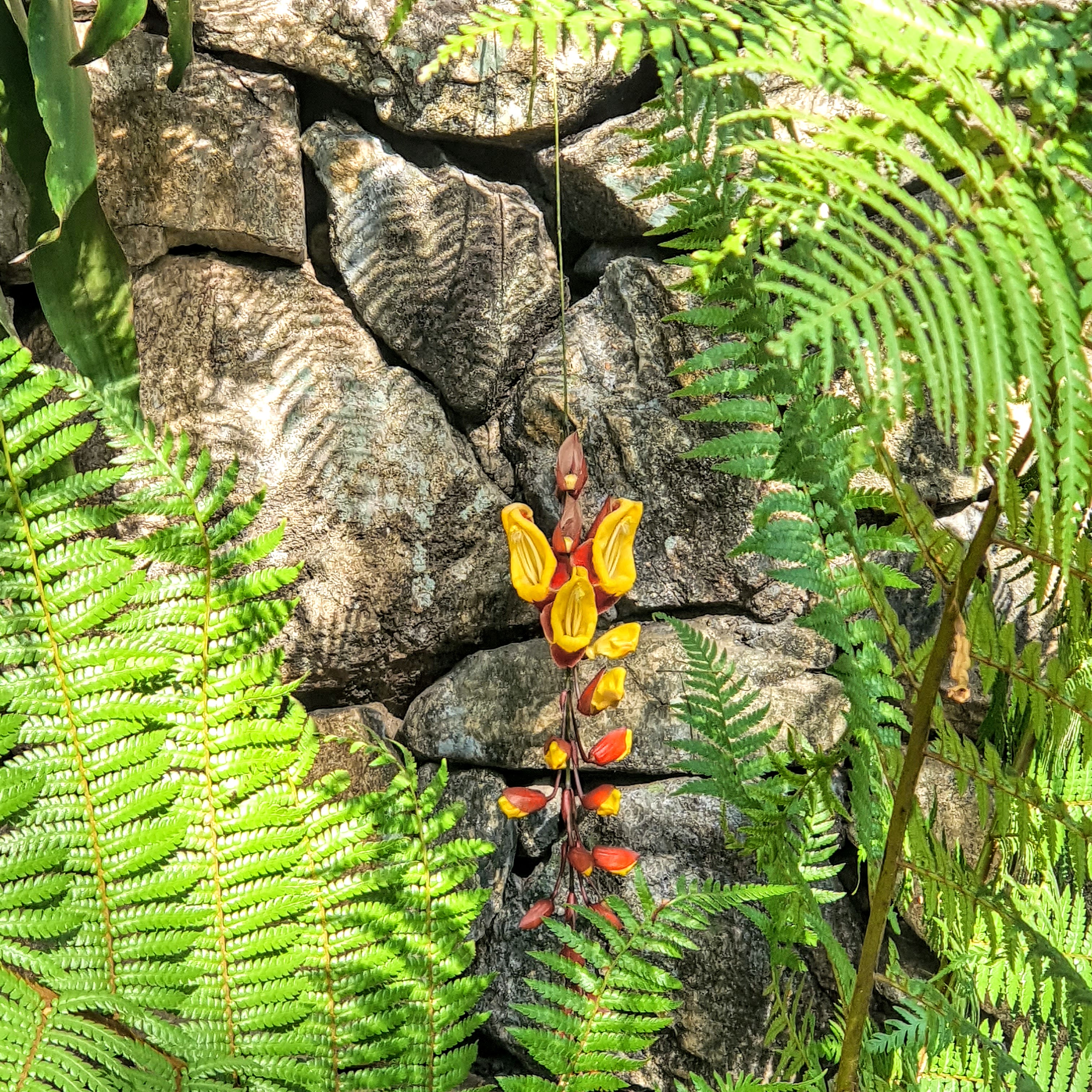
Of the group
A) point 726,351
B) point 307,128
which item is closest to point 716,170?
point 726,351

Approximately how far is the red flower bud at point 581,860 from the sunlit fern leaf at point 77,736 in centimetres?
68

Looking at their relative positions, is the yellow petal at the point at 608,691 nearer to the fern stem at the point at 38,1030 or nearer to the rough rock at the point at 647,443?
the rough rock at the point at 647,443

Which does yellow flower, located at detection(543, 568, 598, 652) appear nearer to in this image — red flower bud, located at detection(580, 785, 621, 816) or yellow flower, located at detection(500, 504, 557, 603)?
yellow flower, located at detection(500, 504, 557, 603)

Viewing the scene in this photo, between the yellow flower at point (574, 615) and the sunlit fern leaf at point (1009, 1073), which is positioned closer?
the sunlit fern leaf at point (1009, 1073)

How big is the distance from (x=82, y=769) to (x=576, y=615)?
74cm

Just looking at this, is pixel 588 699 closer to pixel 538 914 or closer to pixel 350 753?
pixel 538 914

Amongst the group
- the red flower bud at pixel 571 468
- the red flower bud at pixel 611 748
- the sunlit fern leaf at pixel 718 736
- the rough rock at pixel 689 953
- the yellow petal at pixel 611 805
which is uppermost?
the red flower bud at pixel 571 468

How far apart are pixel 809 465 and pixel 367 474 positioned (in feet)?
3.24

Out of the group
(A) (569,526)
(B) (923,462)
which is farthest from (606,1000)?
(B) (923,462)

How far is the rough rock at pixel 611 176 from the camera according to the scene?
167 centimetres

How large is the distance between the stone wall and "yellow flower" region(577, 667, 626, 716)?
248 mm

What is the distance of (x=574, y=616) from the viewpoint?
1358 millimetres

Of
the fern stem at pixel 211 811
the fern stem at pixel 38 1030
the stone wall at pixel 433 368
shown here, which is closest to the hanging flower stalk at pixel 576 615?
the stone wall at pixel 433 368

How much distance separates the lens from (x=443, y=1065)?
0.90 m
